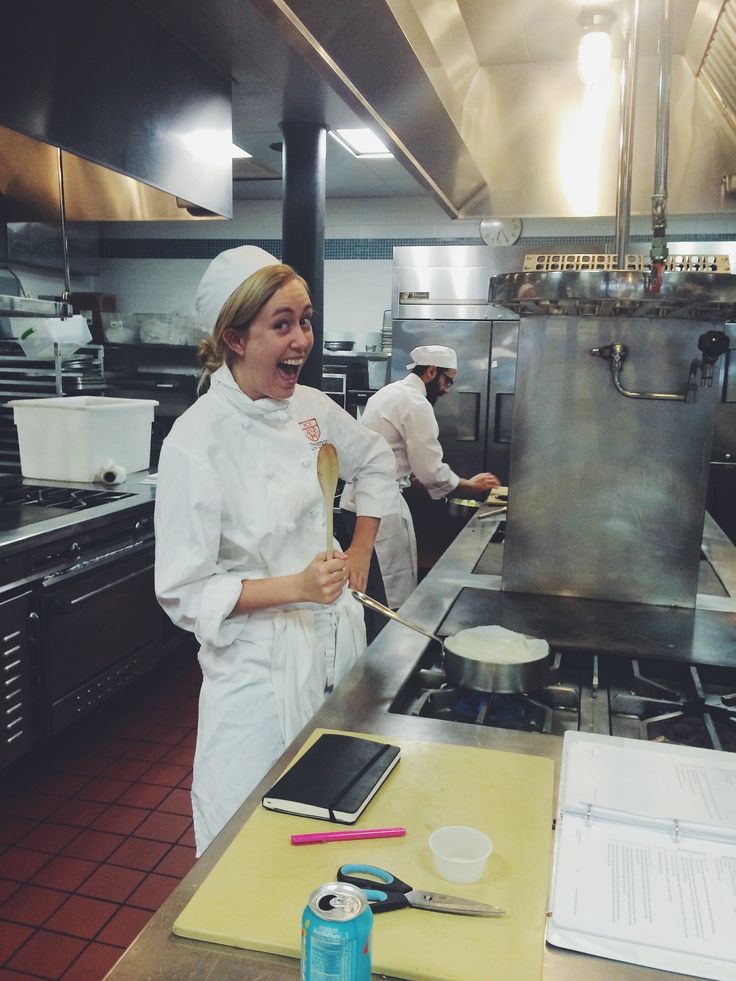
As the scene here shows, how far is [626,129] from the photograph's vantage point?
169cm

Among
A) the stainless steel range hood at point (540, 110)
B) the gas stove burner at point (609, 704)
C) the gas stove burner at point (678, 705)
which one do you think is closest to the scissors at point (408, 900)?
the gas stove burner at point (609, 704)

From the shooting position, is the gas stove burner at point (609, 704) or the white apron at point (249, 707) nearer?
the gas stove burner at point (609, 704)

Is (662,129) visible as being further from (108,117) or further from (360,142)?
(360,142)

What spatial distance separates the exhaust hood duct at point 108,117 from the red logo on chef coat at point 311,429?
1.20 metres

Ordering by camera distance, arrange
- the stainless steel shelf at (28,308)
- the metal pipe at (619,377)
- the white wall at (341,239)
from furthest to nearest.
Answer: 1. the white wall at (341,239)
2. the stainless steel shelf at (28,308)
3. the metal pipe at (619,377)

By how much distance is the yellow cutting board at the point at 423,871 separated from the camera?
0.81 m

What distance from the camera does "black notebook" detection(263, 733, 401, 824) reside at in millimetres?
1052

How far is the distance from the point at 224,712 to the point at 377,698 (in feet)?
1.26

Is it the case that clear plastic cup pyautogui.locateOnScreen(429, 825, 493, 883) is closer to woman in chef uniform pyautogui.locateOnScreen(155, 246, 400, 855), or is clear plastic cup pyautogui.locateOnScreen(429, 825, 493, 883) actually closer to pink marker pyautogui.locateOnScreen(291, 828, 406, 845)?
pink marker pyautogui.locateOnScreen(291, 828, 406, 845)

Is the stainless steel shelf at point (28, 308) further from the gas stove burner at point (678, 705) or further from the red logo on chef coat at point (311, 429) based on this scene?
the gas stove burner at point (678, 705)

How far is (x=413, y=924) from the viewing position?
2.76 ft

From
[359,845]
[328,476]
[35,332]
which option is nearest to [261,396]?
[328,476]

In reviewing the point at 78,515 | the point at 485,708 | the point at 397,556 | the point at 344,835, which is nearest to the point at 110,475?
the point at 78,515

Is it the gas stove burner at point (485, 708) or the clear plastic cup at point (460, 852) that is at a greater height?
the clear plastic cup at point (460, 852)
